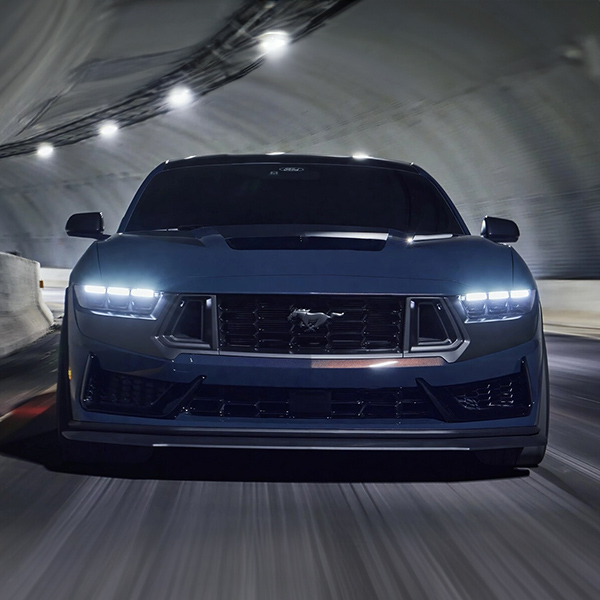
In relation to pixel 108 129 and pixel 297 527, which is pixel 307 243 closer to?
→ pixel 297 527

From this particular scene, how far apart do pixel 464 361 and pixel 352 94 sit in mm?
20062

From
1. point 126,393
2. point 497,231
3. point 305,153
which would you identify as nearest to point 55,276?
point 305,153

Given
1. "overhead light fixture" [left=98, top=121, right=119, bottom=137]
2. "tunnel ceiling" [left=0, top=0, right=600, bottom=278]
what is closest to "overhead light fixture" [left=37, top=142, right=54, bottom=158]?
"overhead light fixture" [left=98, top=121, right=119, bottom=137]

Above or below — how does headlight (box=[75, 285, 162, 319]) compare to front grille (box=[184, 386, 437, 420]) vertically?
above

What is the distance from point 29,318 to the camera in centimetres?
1606

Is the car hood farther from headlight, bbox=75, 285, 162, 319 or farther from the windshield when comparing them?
the windshield

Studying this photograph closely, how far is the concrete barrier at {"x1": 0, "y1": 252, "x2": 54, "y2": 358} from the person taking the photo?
45.8ft

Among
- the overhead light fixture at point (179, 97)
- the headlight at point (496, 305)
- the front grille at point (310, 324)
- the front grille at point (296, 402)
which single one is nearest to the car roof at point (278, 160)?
the headlight at point (496, 305)

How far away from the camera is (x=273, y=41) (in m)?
21.3

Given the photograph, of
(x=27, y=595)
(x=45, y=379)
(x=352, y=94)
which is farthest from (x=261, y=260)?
(x=352, y=94)

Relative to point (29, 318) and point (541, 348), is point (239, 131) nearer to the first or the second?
point (29, 318)

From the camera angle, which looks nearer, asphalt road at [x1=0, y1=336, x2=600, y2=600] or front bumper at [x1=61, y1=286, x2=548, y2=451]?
asphalt road at [x1=0, y1=336, x2=600, y2=600]

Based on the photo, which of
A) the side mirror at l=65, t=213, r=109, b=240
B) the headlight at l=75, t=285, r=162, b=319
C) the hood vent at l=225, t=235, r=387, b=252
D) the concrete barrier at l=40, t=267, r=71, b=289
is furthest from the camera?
the concrete barrier at l=40, t=267, r=71, b=289

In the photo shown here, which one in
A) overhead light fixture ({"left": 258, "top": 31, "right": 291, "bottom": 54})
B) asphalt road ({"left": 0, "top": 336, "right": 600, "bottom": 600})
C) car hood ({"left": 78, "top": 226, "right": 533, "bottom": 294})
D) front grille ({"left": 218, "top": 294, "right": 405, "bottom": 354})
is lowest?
asphalt road ({"left": 0, "top": 336, "right": 600, "bottom": 600})
